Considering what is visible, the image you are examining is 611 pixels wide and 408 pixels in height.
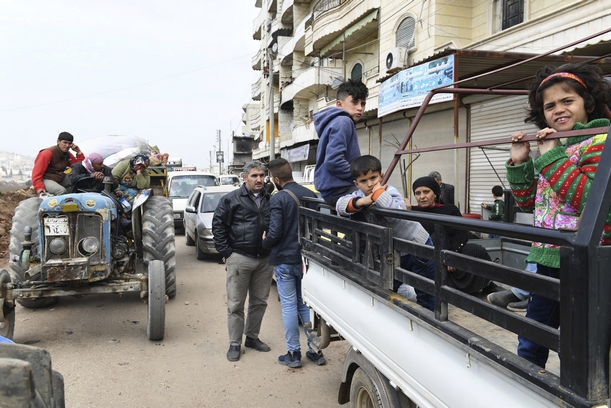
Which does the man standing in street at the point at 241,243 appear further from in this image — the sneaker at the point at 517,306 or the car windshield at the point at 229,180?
the car windshield at the point at 229,180

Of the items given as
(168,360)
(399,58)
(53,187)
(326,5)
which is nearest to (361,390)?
(168,360)

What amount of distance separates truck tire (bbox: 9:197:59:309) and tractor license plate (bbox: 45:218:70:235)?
40 centimetres

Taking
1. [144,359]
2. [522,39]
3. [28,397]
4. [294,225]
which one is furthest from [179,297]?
[522,39]

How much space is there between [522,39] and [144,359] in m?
9.80

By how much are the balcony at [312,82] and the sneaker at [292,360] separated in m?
21.1

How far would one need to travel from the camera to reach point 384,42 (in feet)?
55.6

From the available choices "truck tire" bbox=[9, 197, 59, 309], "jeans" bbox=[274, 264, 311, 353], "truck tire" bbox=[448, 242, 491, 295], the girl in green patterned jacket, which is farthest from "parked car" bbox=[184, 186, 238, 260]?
the girl in green patterned jacket

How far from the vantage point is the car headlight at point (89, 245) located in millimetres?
4898

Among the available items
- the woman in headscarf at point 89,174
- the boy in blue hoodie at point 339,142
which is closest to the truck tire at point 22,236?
the woman in headscarf at point 89,174

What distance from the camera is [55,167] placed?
621 centimetres

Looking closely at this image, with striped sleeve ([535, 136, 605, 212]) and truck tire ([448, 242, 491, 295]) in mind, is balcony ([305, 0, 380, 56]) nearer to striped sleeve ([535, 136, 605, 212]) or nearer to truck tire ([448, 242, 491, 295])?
truck tire ([448, 242, 491, 295])

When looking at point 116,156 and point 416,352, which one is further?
point 116,156

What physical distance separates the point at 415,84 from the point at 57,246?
766cm

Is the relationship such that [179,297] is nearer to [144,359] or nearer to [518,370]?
[144,359]
